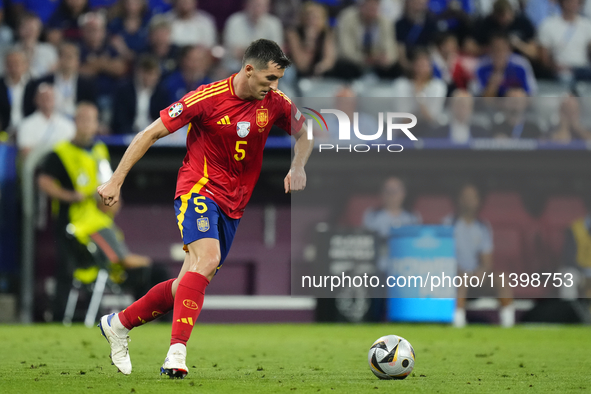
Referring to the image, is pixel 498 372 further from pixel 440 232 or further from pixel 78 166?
pixel 78 166

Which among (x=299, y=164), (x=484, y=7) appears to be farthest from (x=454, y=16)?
(x=299, y=164)

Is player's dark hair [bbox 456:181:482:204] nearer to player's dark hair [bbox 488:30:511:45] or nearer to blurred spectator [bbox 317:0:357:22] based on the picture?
player's dark hair [bbox 488:30:511:45]

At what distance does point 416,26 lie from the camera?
14250 millimetres

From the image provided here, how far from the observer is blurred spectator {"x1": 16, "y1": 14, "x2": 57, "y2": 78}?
43.2 ft

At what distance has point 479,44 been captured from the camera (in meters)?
14.3

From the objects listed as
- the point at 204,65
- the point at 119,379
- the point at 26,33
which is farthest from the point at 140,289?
the point at 119,379

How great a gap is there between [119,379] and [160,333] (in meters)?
4.74

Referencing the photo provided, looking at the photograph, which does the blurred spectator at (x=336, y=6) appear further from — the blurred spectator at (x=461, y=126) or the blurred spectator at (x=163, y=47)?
the blurred spectator at (x=461, y=126)

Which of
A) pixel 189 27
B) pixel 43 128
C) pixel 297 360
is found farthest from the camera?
pixel 189 27

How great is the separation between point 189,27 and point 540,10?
6.07 metres

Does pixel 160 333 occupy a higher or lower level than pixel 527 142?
lower

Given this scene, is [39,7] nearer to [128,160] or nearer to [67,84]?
[67,84]

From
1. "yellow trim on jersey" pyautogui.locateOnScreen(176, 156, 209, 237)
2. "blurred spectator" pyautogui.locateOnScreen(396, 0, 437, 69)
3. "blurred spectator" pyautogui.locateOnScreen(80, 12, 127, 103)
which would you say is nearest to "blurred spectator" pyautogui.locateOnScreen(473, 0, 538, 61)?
"blurred spectator" pyautogui.locateOnScreen(396, 0, 437, 69)

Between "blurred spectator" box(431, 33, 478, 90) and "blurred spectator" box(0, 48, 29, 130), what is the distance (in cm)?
625
